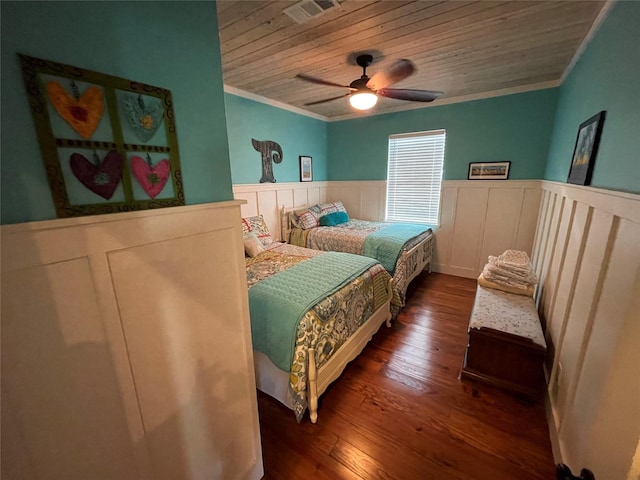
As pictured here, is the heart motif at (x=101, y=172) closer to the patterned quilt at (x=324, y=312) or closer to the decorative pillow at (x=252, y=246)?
the patterned quilt at (x=324, y=312)

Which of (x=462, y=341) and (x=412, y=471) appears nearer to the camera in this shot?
(x=412, y=471)

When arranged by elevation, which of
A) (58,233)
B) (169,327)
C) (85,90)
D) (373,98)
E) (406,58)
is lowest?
(169,327)

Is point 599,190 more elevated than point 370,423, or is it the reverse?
point 599,190

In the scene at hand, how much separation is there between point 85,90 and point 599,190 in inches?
80.0

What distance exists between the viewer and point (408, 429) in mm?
1582

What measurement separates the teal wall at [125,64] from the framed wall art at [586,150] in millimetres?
2008

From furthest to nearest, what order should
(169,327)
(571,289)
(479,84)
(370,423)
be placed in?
(479,84) < (370,423) < (571,289) < (169,327)

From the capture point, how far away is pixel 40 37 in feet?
1.89

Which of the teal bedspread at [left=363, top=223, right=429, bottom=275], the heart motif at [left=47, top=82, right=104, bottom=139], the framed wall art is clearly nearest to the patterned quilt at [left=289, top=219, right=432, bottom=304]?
the teal bedspread at [left=363, top=223, right=429, bottom=275]

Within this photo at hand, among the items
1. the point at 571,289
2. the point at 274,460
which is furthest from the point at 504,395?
the point at 274,460

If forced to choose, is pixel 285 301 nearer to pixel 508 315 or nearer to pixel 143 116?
pixel 143 116

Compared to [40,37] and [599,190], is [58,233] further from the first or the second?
Answer: [599,190]

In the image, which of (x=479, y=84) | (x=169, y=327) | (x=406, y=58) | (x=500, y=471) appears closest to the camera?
(x=169, y=327)

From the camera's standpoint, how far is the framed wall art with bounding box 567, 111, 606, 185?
1.46 metres
